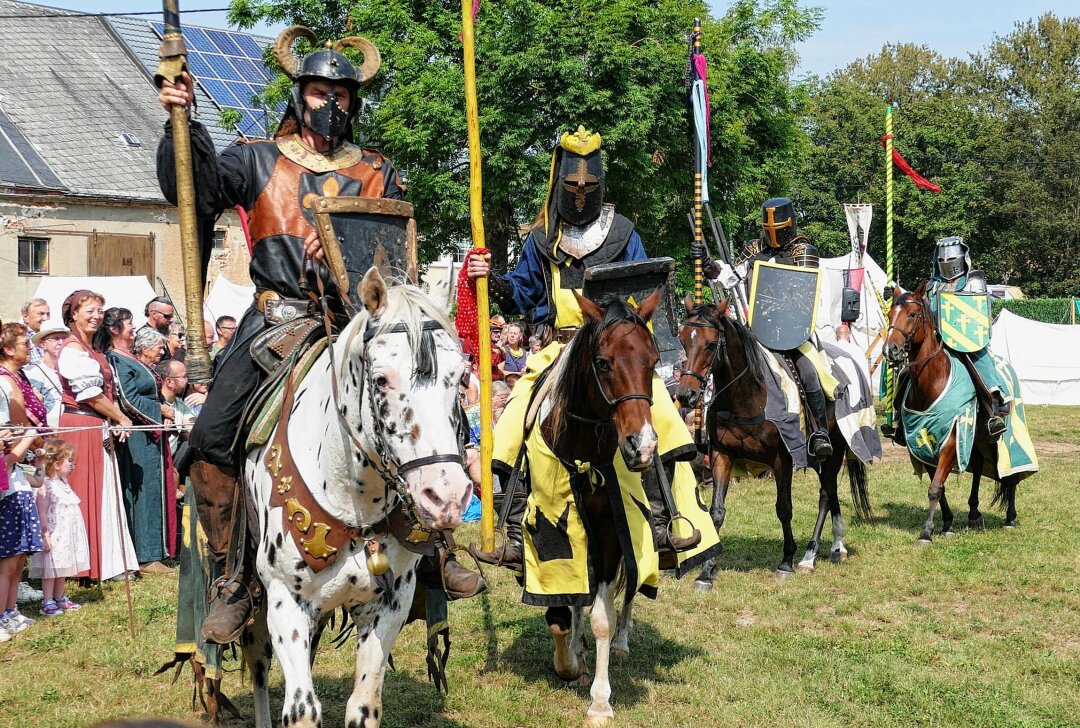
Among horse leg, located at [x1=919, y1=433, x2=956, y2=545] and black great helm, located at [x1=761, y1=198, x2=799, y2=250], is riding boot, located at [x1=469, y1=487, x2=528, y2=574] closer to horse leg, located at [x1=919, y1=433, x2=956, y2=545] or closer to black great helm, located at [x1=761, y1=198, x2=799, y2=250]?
black great helm, located at [x1=761, y1=198, x2=799, y2=250]

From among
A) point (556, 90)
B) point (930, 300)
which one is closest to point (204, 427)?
point (930, 300)

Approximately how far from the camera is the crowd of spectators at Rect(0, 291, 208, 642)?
7.67 metres

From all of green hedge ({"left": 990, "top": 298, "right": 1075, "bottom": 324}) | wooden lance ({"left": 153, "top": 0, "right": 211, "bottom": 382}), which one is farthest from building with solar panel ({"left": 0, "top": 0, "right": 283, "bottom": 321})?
green hedge ({"left": 990, "top": 298, "right": 1075, "bottom": 324})

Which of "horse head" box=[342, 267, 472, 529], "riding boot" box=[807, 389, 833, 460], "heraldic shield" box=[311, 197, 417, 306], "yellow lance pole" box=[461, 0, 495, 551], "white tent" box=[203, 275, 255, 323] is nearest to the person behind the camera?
"horse head" box=[342, 267, 472, 529]

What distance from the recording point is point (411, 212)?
4.54 m

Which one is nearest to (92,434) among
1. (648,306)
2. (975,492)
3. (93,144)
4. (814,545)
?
(648,306)

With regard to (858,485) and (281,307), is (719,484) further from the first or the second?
(281,307)

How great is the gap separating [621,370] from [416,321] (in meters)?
1.74

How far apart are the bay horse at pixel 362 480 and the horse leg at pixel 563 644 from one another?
1921 mm

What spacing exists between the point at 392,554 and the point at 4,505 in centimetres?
476

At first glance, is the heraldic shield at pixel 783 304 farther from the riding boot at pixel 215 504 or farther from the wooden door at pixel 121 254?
the wooden door at pixel 121 254

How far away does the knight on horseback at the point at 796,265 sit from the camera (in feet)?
30.6

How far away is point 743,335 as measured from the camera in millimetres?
8750

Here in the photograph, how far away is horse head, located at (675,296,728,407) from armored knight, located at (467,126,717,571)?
1583 millimetres
